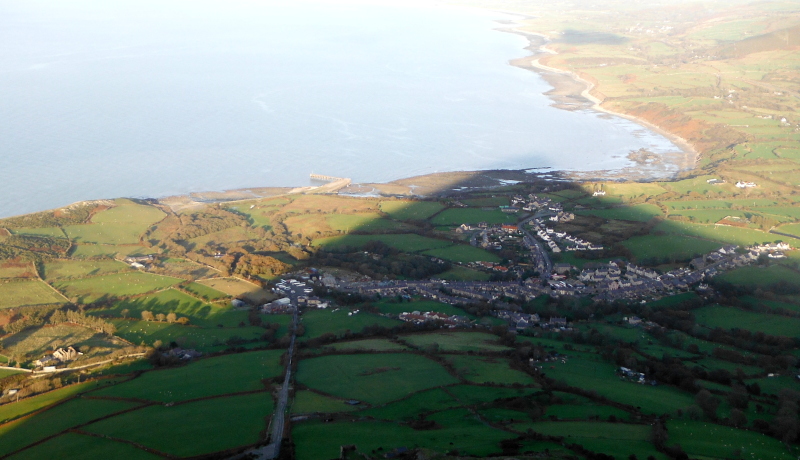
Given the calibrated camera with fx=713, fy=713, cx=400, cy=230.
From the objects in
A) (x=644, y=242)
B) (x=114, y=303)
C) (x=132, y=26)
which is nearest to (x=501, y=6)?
(x=132, y=26)

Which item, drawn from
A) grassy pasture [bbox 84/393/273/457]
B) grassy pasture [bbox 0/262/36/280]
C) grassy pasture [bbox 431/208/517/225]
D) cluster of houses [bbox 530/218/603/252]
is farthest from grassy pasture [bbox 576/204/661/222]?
grassy pasture [bbox 0/262/36/280]

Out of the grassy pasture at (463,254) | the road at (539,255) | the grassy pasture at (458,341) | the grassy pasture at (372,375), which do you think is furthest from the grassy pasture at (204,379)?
the road at (539,255)

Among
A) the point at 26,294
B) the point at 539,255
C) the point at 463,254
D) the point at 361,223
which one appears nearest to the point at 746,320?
the point at 539,255

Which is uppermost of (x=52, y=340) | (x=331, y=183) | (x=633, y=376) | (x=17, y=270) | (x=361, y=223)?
(x=17, y=270)

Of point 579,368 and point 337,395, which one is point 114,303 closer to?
point 337,395

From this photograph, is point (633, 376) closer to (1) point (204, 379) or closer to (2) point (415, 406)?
(2) point (415, 406)
